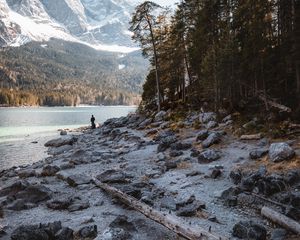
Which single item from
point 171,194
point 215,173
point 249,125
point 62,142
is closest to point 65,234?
point 171,194

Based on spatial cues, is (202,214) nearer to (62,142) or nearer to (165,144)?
(165,144)

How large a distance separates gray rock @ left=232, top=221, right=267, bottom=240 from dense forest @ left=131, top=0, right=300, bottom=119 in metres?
14.5

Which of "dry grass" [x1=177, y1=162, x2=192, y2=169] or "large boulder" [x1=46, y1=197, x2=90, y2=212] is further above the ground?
"dry grass" [x1=177, y1=162, x2=192, y2=169]

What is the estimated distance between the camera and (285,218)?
11.1m

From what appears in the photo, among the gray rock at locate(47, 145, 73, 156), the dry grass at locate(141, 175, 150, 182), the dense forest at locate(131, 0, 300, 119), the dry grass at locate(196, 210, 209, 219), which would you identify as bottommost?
the gray rock at locate(47, 145, 73, 156)

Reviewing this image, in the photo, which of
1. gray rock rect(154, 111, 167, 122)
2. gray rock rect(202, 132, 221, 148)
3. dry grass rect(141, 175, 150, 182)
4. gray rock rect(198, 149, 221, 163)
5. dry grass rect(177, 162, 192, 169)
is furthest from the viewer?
gray rock rect(154, 111, 167, 122)

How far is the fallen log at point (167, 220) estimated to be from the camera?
32.5 ft

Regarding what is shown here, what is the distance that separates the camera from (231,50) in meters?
32.9

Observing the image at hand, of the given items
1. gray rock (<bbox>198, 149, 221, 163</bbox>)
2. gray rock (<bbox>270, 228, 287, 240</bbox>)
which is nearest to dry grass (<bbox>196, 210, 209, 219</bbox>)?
gray rock (<bbox>270, 228, 287, 240</bbox>)

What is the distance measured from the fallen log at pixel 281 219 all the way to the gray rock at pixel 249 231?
70cm

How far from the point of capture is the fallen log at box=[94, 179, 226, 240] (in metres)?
9.91

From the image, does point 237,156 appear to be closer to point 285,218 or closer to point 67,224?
point 285,218

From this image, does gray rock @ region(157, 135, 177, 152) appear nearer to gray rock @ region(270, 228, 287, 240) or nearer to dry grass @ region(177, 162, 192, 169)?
dry grass @ region(177, 162, 192, 169)

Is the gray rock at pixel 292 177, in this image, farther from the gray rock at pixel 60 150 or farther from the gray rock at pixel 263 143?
the gray rock at pixel 60 150
